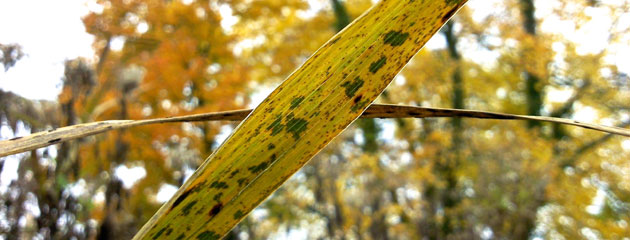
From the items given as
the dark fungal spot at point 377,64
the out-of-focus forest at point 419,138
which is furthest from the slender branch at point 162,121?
the out-of-focus forest at point 419,138

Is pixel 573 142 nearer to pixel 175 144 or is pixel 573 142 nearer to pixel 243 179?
pixel 175 144

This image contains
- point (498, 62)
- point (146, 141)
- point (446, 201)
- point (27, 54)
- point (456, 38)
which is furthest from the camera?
point (456, 38)

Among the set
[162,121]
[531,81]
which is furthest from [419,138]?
[162,121]

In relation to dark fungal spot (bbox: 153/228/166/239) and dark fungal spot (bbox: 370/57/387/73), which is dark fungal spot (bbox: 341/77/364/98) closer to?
dark fungal spot (bbox: 370/57/387/73)

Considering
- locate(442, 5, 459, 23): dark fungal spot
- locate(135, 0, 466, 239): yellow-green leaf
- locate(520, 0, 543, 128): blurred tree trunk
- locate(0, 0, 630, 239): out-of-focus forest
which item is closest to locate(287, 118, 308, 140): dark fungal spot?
locate(135, 0, 466, 239): yellow-green leaf

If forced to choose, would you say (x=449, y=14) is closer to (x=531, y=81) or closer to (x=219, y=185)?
Answer: (x=219, y=185)

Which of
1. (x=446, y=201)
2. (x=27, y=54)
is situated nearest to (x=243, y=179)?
(x=27, y=54)
